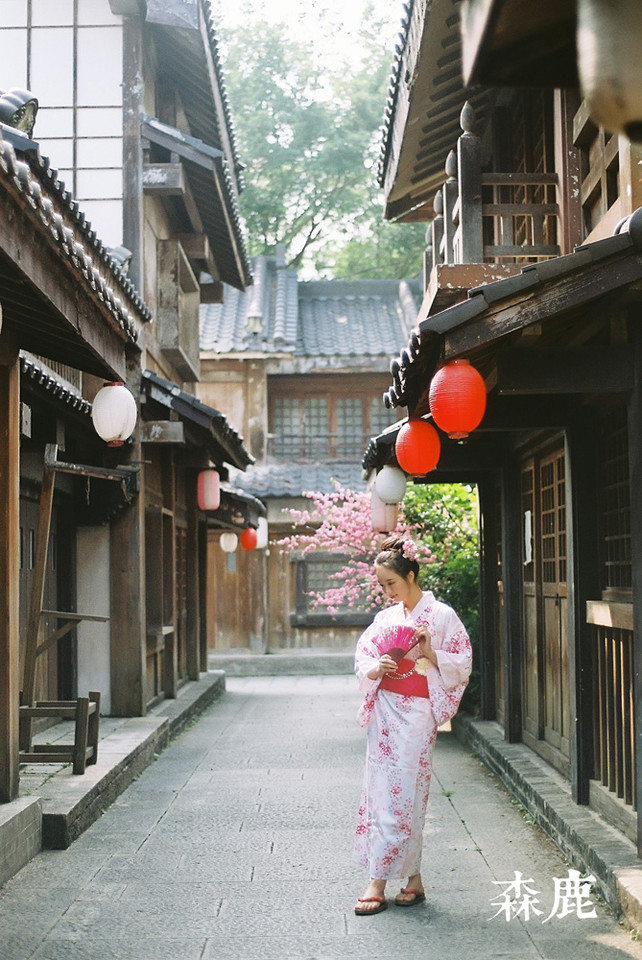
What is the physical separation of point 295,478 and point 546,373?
18.4m

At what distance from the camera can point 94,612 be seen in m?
12.6

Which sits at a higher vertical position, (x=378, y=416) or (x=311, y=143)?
(x=311, y=143)

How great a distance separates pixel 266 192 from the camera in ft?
113

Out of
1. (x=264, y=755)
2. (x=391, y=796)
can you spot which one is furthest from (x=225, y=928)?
(x=264, y=755)

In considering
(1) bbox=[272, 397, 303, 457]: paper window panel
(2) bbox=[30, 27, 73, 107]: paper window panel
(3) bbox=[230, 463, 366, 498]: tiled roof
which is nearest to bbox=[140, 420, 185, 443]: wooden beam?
(2) bbox=[30, 27, 73, 107]: paper window panel

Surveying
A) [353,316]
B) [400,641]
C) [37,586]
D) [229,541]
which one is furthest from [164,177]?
[353,316]

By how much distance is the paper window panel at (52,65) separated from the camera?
44.0 feet

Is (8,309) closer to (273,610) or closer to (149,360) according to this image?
(149,360)

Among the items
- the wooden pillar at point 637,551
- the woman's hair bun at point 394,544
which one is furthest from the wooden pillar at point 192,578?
the wooden pillar at point 637,551

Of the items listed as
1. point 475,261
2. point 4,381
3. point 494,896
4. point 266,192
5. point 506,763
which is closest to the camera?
point 494,896

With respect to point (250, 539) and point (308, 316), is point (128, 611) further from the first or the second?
point (308, 316)

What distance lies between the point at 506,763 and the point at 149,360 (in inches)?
280

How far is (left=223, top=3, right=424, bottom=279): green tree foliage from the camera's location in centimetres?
3394

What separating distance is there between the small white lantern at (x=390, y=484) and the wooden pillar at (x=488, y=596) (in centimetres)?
198
